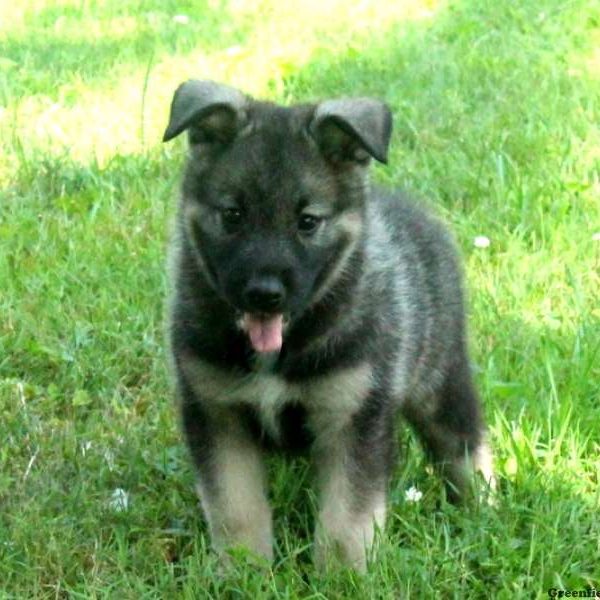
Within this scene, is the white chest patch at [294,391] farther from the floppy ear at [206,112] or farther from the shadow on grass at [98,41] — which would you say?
the shadow on grass at [98,41]

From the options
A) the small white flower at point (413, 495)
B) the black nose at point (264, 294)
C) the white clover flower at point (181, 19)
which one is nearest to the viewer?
the black nose at point (264, 294)

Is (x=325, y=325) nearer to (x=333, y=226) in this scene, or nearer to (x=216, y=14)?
(x=333, y=226)

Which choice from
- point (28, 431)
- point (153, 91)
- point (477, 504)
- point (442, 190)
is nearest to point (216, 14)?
point (153, 91)

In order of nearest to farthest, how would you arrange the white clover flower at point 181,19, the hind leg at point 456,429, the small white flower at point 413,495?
1. the small white flower at point 413,495
2. the hind leg at point 456,429
3. the white clover flower at point 181,19

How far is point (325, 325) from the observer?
4430mm

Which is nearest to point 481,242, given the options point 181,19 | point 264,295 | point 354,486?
point 354,486

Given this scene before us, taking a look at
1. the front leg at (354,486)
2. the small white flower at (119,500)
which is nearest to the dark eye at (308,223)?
the front leg at (354,486)

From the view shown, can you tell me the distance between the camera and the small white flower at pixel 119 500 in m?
4.71

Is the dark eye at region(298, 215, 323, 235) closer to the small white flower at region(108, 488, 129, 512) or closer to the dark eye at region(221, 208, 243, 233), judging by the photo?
the dark eye at region(221, 208, 243, 233)

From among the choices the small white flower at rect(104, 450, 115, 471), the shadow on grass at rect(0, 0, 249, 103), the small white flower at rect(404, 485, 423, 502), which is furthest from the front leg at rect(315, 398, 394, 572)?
the shadow on grass at rect(0, 0, 249, 103)

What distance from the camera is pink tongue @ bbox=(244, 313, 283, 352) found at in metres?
4.28

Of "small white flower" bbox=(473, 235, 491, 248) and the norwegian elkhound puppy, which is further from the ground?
the norwegian elkhound puppy

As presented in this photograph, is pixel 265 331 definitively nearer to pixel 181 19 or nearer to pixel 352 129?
pixel 352 129

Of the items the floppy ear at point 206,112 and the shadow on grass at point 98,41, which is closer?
the floppy ear at point 206,112
